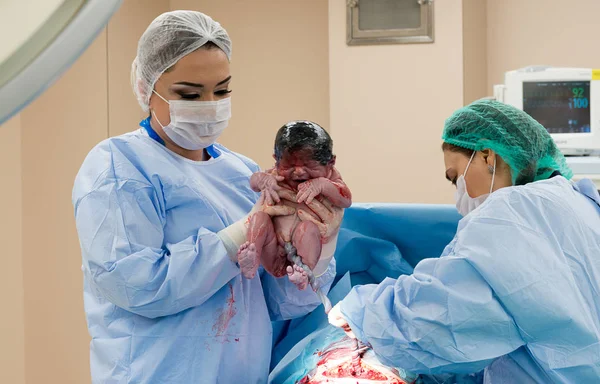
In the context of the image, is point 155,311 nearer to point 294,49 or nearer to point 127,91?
point 127,91

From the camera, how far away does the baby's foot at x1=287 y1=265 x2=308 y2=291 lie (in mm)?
1469

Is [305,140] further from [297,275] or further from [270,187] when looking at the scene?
[297,275]

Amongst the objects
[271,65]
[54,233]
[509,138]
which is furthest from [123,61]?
[509,138]

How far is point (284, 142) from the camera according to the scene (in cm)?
158

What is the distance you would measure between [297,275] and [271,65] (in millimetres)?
3753

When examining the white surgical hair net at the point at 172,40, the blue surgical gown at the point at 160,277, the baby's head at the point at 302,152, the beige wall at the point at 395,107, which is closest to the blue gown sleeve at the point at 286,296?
the blue surgical gown at the point at 160,277

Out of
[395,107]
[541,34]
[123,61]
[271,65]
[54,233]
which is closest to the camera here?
[54,233]

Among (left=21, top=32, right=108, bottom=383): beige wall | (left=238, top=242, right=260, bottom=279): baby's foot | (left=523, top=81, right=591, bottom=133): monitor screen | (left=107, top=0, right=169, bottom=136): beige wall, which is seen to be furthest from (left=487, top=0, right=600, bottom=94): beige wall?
(left=238, top=242, right=260, bottom=279): baby's foot

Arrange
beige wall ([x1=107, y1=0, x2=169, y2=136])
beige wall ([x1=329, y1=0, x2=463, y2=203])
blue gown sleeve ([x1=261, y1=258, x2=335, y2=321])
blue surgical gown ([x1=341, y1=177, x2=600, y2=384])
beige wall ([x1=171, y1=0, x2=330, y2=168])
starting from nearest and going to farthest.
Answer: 1. blue surgical gown ([x1=341, y1=177, x2=600, y2=384])
2. blue gown sleeve ([x1=261, y1=258, x2=335, y2=321])
3. beige wall ([x1=107, y1=0, x2=169, y2=136])
4. beige wall ([x1=329, y1=0, x2=463, y2=203])
5. beige wall ([x1=171, y1=0, x2=330, y2=168])

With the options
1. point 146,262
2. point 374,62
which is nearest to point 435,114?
point 374,62

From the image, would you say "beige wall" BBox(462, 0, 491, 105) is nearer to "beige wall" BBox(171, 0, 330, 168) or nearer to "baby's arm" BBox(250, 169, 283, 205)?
"beige wall" BBox(171, 0, 330, 168)

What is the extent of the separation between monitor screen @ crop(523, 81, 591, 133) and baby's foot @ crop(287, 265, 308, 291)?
9.08ft

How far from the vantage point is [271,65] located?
505cm

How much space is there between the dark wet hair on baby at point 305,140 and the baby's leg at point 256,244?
0.17 meters
